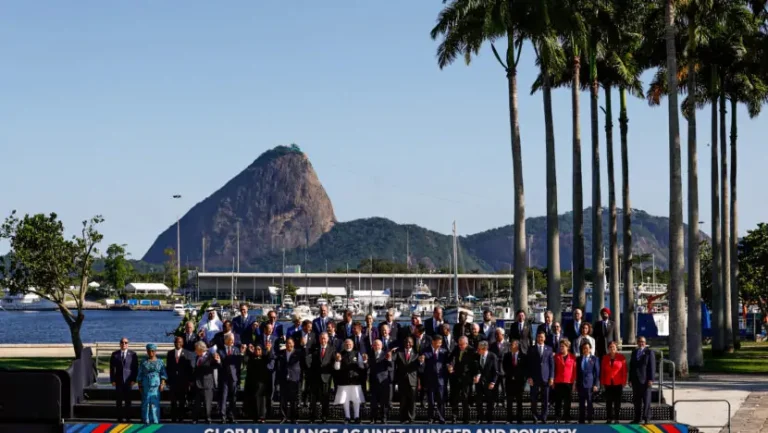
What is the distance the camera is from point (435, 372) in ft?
77.1

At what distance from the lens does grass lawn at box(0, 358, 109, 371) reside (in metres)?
40.5

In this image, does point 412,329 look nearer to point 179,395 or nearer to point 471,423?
point 471,423

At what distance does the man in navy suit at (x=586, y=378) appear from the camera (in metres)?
23.3

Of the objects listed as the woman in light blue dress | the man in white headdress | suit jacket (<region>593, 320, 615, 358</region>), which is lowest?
the woman in light blue dress

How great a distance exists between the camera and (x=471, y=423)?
2339 cm

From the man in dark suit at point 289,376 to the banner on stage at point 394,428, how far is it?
0.74 meters

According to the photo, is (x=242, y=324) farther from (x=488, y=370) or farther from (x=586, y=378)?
(x=586, y=378)

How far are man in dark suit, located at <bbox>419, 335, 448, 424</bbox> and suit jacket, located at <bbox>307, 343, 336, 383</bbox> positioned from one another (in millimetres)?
1817

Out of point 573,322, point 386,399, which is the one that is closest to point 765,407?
point 573,322

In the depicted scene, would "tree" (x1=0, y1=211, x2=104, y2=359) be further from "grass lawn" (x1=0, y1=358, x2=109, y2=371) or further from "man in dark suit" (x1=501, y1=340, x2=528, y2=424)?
"man in dark suit" (x1=501, y1=340, x2=528, y2=424)

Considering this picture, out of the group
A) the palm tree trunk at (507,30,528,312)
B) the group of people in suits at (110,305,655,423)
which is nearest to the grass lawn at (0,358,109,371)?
the palm tree trunk at (507,30,528,312)

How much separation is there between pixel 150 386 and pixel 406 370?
5.01 metres

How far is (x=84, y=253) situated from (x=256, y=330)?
914 inches

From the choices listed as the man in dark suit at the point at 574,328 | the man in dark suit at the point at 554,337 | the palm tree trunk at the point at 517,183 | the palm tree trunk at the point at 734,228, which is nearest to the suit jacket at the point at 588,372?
the man in dark suit at the point at 554,337
